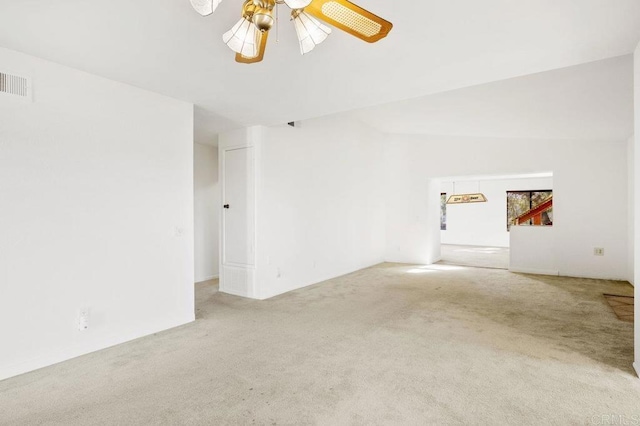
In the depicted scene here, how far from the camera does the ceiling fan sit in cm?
152

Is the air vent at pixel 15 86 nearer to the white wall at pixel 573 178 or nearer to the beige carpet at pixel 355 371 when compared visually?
the beige carpet at pixel 355 371

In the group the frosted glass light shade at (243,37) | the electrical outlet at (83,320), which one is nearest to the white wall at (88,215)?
the electrical outlet at (83,320)

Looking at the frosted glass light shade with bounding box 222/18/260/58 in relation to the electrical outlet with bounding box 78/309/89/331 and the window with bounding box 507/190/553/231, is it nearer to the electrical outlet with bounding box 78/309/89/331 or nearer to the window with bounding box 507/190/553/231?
the electrical outlet with bounding box 78/309/89/331

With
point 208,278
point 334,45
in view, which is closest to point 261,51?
point 334,45

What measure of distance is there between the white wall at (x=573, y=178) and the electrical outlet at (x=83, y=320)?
21.8 feet

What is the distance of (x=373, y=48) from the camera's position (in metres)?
2.40

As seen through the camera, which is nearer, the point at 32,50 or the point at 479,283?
the point at 32,50

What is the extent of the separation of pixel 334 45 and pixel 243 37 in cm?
79

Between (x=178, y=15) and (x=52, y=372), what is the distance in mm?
2728

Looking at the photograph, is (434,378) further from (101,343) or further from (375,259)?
(375,259)

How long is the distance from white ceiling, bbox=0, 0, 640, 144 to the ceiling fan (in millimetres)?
273

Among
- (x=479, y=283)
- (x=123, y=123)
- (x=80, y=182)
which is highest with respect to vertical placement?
(x=123, y=123)

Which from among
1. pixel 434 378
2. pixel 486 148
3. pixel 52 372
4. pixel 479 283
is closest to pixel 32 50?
pixel 52 372

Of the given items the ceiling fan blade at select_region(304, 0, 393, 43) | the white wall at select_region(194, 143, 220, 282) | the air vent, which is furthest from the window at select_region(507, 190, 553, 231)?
the air vent
